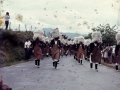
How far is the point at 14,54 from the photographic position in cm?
2680

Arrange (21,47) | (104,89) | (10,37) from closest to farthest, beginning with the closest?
(104,89)
(10,37)
(21,47)

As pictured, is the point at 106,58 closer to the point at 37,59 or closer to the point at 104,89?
the point at 37,59

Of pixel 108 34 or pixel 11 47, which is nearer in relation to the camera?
pixel 11 47

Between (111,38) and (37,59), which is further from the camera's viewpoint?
(111,38)

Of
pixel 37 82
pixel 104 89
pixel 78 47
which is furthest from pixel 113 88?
pixel 78 47

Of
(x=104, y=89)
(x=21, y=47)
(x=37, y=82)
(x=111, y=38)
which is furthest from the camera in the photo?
(x=111, y=38)

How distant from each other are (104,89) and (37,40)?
33.5ft

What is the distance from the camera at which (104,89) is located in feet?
37.3

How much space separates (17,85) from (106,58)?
19.4 m

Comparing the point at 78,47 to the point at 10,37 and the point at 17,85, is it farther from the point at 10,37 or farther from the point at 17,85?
the point at 17,85

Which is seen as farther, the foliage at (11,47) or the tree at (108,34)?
the tree at (108,34)

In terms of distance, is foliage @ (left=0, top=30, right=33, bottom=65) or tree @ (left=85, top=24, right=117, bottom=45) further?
tree @ (left=85, top=24, right=117, bottom=45)

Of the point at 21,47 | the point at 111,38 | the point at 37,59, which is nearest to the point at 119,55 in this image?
the point at 37,59

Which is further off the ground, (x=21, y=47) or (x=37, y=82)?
(x=21, y=47)
